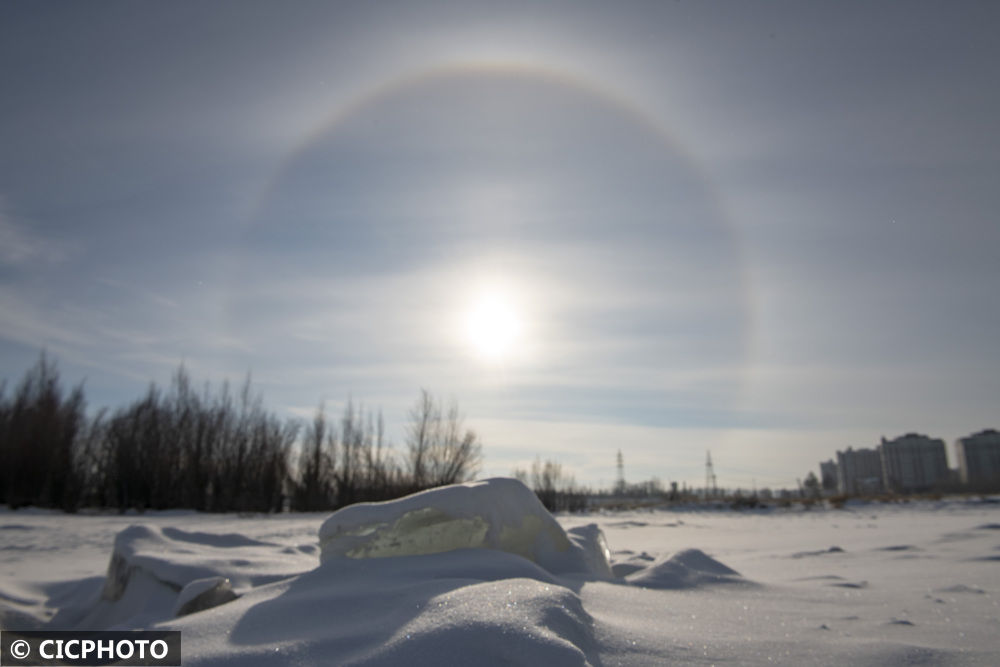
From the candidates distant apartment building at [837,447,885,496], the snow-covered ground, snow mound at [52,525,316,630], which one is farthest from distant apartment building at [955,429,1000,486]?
snow mound at [52,525,316,630]

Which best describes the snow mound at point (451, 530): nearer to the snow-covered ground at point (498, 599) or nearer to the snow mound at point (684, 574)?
the snow-covered ground at point (498, 599)

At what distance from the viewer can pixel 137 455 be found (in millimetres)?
16641

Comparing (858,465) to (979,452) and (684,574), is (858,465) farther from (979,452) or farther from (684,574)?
(684,574)

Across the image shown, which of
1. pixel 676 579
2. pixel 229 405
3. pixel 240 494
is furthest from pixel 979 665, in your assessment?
pixel 229 405

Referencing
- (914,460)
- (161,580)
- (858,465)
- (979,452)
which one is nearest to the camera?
(161,580)

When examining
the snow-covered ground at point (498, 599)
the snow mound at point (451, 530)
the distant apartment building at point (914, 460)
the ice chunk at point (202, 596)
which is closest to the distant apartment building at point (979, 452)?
the distant apartment building at point (914, 460)

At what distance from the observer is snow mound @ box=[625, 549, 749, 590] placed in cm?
308

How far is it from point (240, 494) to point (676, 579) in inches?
681

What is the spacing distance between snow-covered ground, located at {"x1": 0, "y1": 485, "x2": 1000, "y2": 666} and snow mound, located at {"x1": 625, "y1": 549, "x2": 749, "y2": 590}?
0.01m

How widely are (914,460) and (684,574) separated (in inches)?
3363

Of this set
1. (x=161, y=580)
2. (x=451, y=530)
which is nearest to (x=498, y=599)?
(x=451, y=530)

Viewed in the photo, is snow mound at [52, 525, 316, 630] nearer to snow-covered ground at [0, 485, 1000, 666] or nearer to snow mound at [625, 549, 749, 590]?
snow-covered ground at [0, 485, 1000, 666]

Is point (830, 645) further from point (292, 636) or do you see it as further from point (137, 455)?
point (137, 455)

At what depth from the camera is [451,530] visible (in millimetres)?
3197
